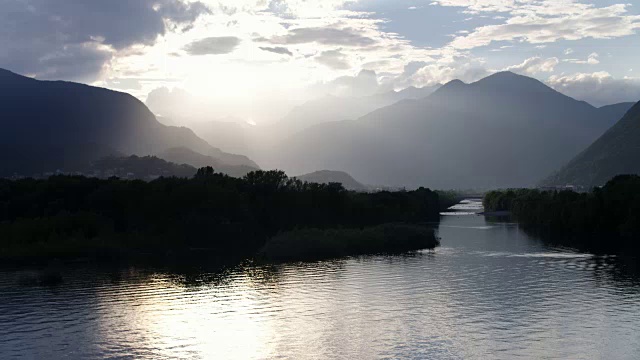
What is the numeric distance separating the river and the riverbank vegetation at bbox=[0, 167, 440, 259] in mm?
23134

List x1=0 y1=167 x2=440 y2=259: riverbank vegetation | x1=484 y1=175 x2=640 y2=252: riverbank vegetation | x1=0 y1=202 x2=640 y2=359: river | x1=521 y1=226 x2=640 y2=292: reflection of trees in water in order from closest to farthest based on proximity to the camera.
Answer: x1=0 y1=202 x2=640 y2=359: river, x1=521 y1=226 x2=640 y2=292: reflection of trees in water, x1=0 y1=167 x2=440 y2=259: riverbank vegetation, x1=484 y1=175 x2=640 y2=252: riverbank vegetation

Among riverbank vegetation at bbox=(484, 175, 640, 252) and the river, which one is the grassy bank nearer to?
the river

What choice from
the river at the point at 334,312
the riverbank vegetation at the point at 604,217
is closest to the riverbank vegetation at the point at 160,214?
the river at the point at 334,312

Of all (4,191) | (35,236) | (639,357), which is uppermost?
(4,191)

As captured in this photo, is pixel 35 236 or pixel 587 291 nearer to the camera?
pixel 587 291

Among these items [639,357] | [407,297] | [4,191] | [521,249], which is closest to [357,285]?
[407,297]

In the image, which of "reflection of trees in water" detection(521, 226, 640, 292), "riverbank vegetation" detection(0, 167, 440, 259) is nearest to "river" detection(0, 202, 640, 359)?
"reflection of trees in water" detection(521, 226, 640, 292)

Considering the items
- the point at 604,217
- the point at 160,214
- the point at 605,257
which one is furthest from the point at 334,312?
the point at 604,217

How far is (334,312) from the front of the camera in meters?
72.3

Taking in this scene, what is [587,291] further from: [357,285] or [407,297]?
[357,285]

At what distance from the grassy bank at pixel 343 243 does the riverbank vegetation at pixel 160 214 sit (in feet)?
5.35

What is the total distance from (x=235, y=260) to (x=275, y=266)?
39.9 ft

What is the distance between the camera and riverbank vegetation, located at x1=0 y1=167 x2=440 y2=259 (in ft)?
423

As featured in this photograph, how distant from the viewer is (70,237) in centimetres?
12925
